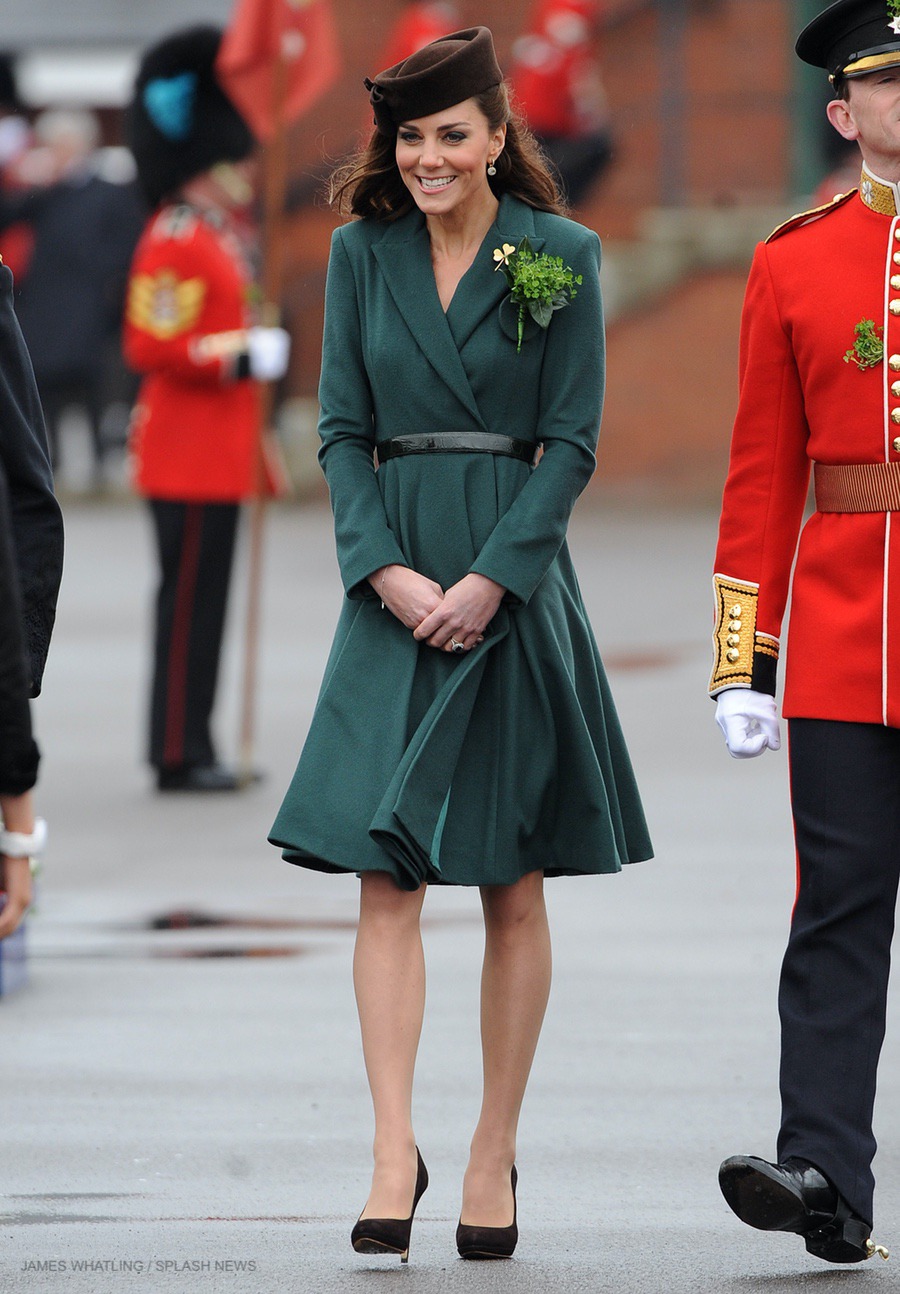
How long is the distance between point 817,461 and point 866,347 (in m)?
0.22

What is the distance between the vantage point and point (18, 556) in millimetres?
3676

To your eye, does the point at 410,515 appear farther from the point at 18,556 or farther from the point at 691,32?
the point at 691,32

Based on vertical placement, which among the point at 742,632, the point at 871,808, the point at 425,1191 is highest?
the point at 742,632

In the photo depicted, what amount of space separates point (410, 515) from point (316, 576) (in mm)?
10811

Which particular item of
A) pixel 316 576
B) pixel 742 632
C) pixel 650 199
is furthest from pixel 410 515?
pixel 650 199

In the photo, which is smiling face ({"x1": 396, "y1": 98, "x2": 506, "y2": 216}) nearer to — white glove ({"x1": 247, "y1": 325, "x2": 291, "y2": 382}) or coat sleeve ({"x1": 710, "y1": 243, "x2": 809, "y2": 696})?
coat sleeve ({"x1": 710, "y1": 243, "x2": 809, "y2": 696})

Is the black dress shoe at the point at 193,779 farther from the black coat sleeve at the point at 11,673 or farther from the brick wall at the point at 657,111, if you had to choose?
the brick wall at the point at 657,111

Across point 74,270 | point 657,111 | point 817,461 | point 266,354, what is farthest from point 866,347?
point 657,111

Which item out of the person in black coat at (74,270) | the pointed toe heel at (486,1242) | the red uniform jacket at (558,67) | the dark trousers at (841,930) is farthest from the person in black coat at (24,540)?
the red uniform jacket at (558,67)

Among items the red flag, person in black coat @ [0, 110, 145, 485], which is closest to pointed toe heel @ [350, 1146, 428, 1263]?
the red flag

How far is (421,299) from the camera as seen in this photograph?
14.1 feet

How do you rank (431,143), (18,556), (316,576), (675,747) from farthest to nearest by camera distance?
(316,576) < (675,747) < (431,143) < (18,556)

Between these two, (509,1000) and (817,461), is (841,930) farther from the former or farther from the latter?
(817,461)

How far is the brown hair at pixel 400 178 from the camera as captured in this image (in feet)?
14.5
